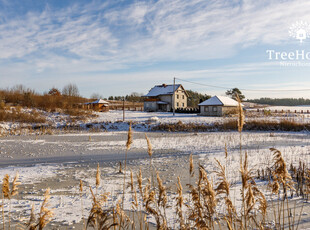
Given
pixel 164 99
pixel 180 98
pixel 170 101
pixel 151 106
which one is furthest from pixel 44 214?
pixel 180 98

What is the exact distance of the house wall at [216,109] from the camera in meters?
41.3

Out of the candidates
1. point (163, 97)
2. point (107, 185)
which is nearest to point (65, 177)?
point (107, 185)

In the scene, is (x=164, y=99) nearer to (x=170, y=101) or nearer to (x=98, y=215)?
(x=170, y=101)

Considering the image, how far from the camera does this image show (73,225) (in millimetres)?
4340

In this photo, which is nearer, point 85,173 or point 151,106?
point 85,173

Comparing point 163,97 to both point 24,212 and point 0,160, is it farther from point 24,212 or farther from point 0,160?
point 24,212

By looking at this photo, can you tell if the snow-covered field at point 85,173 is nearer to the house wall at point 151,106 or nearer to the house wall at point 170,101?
the house wall at point 151,106

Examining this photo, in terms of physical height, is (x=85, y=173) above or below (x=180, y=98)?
below

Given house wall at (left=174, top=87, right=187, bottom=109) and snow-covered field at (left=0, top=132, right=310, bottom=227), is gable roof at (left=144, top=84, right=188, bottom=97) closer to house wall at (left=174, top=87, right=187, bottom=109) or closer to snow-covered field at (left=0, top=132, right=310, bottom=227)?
house wall at (left=174, top=87, right=187, bottom=109)

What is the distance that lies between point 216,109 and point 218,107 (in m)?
0.51

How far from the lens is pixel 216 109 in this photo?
41812mm

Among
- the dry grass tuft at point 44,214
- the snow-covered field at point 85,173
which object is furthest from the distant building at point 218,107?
the dry grass tuft at point 44,214

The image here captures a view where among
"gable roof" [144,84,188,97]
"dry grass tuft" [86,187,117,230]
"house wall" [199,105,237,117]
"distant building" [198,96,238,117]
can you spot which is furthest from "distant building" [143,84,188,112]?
"dry grass tuft" [86,187,117,230]

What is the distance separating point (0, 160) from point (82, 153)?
11.2ft
